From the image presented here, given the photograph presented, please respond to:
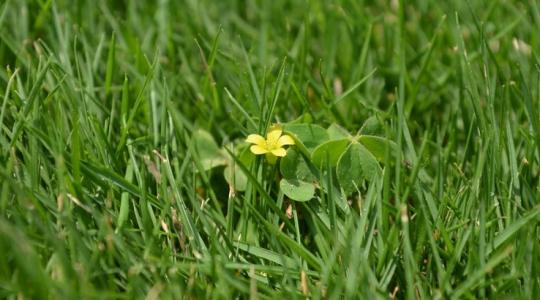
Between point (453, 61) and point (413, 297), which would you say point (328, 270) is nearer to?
point (413, 297)

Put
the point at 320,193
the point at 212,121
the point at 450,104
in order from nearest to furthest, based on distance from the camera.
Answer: the point at 320,193, the point at 212,121, the point at 450,104

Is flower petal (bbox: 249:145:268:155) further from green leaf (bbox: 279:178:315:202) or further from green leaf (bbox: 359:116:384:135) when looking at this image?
green leaf (bbox: 359:116:384:135)

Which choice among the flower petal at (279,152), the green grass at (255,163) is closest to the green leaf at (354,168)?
the green grass at (255,163)

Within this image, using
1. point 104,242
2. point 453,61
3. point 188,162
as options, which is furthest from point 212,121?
point 453,61

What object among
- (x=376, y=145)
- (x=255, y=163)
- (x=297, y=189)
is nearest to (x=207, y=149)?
(x=255, y=163)

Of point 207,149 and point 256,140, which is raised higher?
point 256,140

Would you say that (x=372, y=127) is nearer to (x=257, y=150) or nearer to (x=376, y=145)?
(x=376, y=145)
